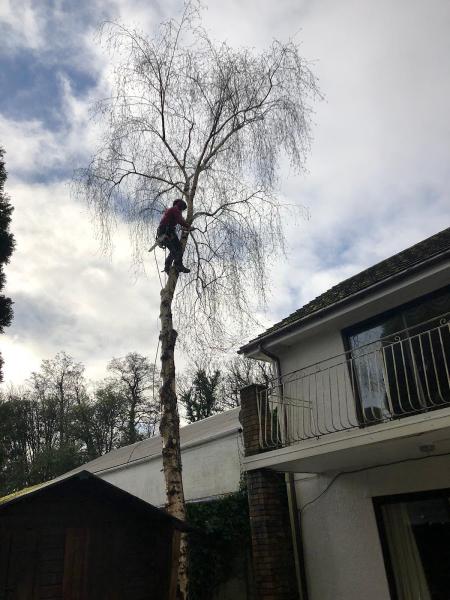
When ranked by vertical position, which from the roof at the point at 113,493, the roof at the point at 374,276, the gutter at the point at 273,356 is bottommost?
the roof at the point at 113,493

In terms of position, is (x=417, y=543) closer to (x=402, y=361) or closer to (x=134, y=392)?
(x=402, y=361)

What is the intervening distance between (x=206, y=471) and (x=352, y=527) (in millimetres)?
4724

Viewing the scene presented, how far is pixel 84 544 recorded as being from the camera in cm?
530

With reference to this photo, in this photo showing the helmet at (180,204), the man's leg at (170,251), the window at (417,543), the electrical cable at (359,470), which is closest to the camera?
the window at (417,543)

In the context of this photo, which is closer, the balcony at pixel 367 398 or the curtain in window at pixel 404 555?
the balcony at pixel 367 398

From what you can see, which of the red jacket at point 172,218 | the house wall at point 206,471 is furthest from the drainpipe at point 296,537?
the red jacket at point 172,218

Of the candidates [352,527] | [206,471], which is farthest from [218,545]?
[352,527]

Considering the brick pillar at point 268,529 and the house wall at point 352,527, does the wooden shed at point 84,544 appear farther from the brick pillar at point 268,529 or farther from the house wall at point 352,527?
the house wall at point 352,527

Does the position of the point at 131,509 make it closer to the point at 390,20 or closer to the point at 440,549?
the point at 440,549

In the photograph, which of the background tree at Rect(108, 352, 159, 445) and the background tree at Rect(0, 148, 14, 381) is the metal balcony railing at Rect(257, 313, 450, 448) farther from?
the background tree at Rect(108, 352, 159, 445)

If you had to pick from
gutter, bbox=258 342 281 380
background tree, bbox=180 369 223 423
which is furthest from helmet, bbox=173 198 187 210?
background tree, bbox=180 369 223 423

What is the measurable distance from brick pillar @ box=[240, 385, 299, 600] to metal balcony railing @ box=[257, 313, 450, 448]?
30cm

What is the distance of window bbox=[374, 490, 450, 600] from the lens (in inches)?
251

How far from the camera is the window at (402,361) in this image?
6.62 m
